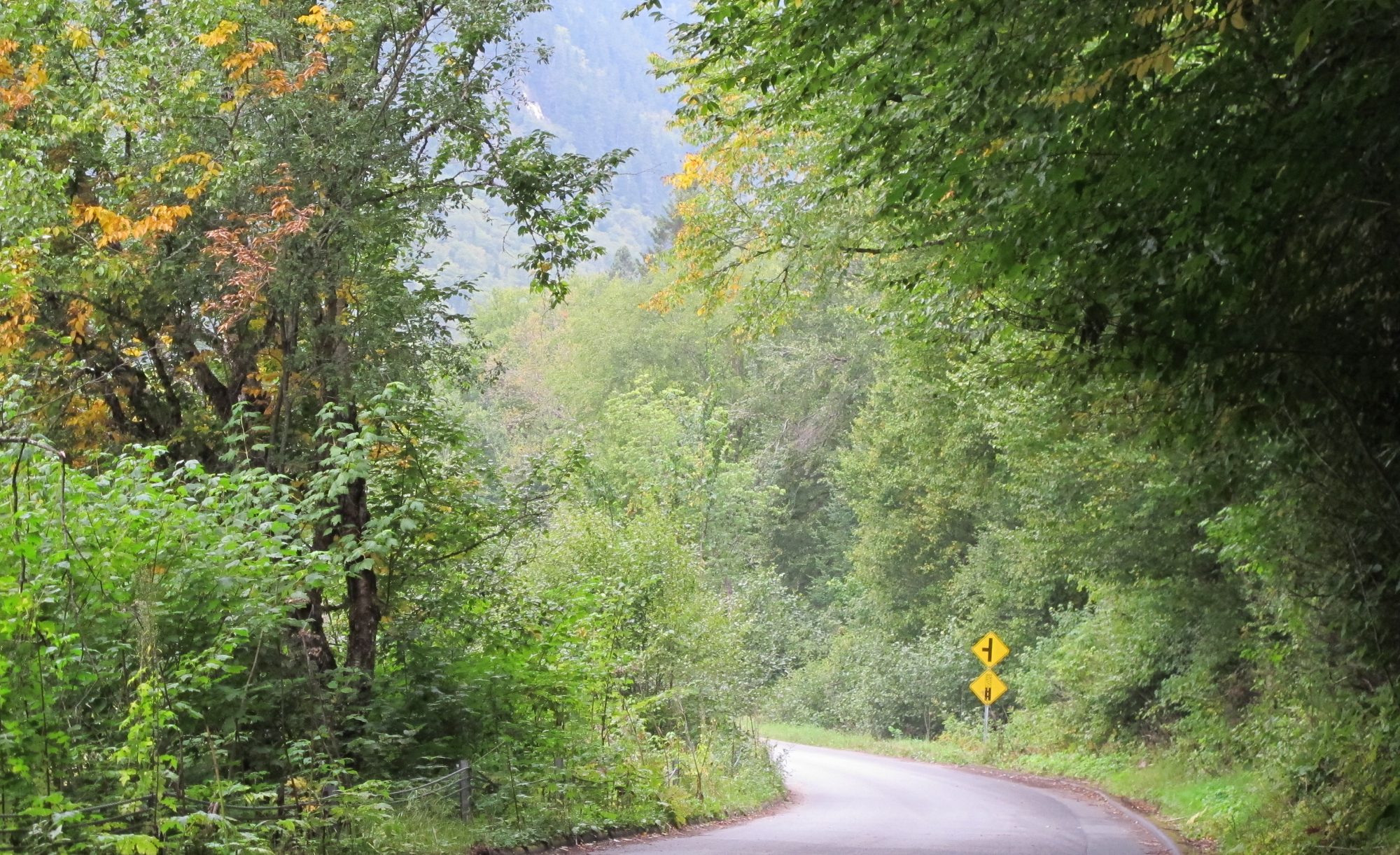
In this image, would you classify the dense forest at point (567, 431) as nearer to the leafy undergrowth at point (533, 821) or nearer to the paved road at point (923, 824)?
the leafy undergrowth at point (533, 821)

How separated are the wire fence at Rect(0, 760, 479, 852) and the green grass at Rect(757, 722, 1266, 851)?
899 centimetres

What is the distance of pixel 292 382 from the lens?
14.4 meters

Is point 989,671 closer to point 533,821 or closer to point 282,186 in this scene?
point 533,821

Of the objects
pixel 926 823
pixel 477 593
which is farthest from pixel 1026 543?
pixel 477 593

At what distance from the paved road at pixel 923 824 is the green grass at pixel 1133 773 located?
2.29 ft

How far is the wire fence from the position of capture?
287 inches

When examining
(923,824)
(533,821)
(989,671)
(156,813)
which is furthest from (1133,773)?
(156,813)

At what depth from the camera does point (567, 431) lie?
726 inches

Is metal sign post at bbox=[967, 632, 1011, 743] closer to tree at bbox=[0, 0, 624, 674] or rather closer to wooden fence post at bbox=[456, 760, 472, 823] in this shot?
tree at bbox=[0, 0, 624, 674]

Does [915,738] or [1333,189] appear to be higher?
[1333,189]

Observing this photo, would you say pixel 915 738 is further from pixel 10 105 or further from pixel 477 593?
pixel 10 105

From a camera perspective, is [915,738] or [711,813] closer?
[711,813]

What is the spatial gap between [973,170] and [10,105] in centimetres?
1063

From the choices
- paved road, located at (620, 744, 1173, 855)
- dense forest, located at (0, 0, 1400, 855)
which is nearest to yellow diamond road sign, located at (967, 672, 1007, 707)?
paved road, located at (620, 744, 1173, 855)
